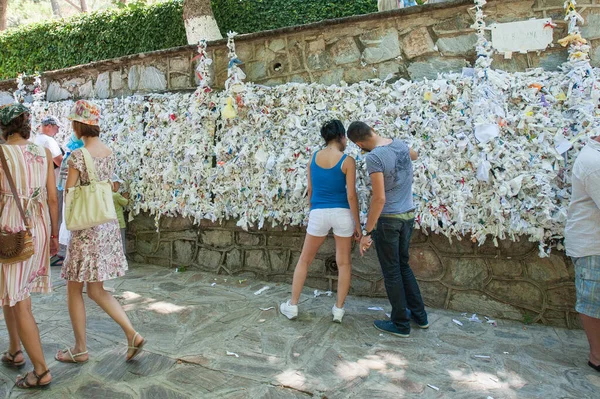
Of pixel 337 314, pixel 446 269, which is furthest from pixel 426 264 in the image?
pixel 337 314

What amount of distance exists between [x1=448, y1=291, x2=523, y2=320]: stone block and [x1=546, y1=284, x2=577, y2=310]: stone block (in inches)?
10.9

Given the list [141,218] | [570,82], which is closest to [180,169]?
[141,218]

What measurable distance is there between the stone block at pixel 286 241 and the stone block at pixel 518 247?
1969 mm

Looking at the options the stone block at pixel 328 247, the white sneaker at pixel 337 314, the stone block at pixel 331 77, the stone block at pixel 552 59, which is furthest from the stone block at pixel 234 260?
the stone block at pixel 552 59

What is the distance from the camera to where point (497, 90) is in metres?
3.98

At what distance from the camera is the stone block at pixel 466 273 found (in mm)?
4133

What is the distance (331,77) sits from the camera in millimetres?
4781

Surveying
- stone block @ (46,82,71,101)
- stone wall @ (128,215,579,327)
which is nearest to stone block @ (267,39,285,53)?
stone wall @ (128,215,579,327)

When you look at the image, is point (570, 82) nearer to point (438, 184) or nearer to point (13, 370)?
point (438, 184)

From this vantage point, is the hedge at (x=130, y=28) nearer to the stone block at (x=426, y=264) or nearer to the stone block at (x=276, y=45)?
the stone block at (x=276, y=45)

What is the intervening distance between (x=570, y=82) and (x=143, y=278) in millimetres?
4787

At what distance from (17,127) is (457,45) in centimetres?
369

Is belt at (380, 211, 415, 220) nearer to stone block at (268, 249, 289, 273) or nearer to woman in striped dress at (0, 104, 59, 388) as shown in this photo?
stone block at (268, 249, 289, 273)

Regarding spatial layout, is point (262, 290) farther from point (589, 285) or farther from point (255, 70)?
point (589, 285)
